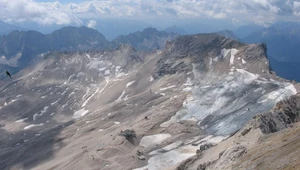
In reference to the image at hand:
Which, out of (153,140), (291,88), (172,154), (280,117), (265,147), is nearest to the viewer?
(265,147)

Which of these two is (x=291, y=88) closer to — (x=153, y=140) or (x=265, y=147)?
(x=153, y=140)

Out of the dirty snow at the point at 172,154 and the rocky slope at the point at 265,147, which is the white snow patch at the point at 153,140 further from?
the rocky slope at the point at 265,147

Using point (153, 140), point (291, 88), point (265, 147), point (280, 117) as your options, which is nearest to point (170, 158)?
point (153, 140)

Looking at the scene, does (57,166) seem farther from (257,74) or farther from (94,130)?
(257,74)

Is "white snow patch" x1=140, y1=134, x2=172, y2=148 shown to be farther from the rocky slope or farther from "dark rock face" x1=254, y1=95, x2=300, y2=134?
"dark rock face" x1=254, y1=95, x2=300, y2=134

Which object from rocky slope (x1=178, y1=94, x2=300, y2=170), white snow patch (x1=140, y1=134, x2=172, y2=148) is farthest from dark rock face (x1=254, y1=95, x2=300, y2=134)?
white snow patch (x1=140, y1=134, x2=172, y2=148)

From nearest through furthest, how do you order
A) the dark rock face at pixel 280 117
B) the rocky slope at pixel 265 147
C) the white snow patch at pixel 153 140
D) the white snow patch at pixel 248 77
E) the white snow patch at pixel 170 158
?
the rocky slope at pixel 265 147 < the dark rock face at pixel 280 117 < the white snow patch at pixel 170 158 < the white snow patch at pixel 153 140 < the white snow patch at pixel 248 77

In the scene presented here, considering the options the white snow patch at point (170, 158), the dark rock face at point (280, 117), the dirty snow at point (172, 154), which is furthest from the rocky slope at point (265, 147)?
the dirty snow at point (172, 154)

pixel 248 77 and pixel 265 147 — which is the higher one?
pixel 265 147

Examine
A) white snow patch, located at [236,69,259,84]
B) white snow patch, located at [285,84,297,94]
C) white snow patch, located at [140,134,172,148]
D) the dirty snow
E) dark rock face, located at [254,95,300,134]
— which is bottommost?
white snow patch, located at [140,134,172,148]
